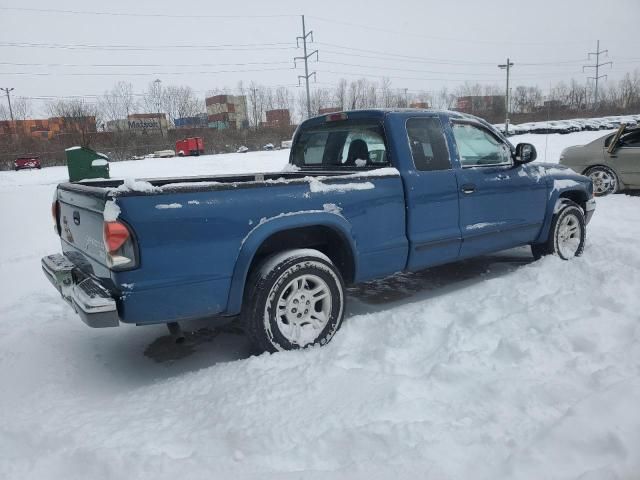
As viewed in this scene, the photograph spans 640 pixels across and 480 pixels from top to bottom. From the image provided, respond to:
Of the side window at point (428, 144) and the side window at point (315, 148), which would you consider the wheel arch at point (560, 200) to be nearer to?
the side window at point (428, 144)

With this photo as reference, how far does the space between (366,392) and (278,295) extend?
95cm

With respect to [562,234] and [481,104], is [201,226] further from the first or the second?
[481,104]

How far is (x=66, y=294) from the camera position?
3.41 meters

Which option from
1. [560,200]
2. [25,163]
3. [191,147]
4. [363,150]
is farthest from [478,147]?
[191,147]

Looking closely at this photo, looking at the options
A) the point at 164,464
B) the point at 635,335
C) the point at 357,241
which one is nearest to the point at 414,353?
the point at 357,241

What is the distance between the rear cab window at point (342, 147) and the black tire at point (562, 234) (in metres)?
2.51

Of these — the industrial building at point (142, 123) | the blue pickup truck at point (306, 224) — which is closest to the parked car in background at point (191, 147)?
the industrial building at point (142, 123)

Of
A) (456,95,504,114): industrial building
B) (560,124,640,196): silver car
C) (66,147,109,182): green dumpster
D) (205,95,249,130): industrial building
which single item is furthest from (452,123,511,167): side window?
(205,95,249,130): industrial building

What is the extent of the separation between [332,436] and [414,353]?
3.71ft

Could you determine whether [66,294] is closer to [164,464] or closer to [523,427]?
[164,464]

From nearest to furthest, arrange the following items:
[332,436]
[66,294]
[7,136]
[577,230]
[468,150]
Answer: [332,436] → [66,294] → [468,150] → [577,230] → [7,136]

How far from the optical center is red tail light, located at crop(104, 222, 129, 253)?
2.90m

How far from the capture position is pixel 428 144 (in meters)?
4.47

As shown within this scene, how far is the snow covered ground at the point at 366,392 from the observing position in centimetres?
238
